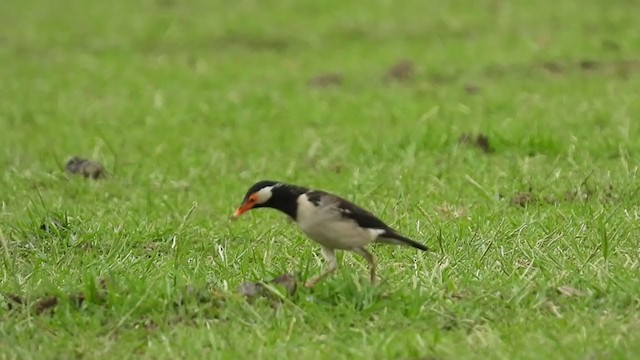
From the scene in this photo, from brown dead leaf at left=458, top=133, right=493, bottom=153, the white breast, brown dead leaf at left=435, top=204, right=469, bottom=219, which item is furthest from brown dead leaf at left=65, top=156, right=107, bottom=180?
the white breast

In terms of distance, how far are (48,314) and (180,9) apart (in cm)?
1350

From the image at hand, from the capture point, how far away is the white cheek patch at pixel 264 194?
6.41 m

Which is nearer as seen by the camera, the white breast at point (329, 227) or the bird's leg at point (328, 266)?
the bird's leg at point (328, 266)

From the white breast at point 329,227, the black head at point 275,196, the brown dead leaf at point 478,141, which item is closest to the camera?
the white breast at point 329,227

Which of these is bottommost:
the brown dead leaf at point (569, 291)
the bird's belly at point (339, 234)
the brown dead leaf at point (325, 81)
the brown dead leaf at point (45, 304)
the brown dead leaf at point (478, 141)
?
the brown dead leaf at point (325, 81)

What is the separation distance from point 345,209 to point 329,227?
160 millimetres

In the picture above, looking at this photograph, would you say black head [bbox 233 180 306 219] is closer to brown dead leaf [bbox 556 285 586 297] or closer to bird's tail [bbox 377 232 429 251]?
bird's tail [bbox 377 232 429 251]

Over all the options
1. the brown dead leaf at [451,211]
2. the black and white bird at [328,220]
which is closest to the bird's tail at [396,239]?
the black and white bird at [328,220]

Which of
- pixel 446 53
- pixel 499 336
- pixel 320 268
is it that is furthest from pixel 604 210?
pixel 446 53

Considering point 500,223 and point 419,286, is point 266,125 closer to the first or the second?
point 500,223

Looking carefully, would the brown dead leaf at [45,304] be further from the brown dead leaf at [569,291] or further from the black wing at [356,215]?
the brown dead leaf at [569,291]

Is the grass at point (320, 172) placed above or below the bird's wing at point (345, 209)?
below

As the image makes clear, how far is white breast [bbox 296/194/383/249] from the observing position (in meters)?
6.23

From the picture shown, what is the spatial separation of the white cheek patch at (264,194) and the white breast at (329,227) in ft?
0.50
